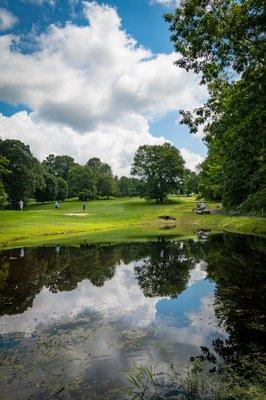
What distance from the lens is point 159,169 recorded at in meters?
93.4

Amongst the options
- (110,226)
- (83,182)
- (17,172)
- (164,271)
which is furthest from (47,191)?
(164,271)

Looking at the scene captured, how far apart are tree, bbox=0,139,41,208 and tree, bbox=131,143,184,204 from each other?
28616 millimetres

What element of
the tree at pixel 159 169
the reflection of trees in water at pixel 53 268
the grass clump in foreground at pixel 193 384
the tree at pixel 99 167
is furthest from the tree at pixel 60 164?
the grass clump in foreground at pixel 193 384

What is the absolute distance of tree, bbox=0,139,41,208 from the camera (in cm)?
7712

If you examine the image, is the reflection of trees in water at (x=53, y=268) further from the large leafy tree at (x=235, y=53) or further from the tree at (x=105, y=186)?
the tree at (x=105, y=186)

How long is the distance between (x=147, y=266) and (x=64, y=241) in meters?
15.9

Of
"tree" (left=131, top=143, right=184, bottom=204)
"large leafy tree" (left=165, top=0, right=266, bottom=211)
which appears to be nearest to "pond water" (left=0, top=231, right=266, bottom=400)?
"large leafy tree" (left=165, top=0, right=266, bottom=211)

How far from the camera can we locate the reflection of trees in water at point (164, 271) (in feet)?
52.4

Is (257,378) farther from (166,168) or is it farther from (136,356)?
(166,168)

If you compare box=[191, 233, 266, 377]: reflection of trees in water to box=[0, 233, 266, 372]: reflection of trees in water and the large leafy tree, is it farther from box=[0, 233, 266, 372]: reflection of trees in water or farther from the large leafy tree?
the large leafy tree

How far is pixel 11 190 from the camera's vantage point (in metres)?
77.2

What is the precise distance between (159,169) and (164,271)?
245 ft

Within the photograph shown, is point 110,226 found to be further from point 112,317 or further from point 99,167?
point 99,167

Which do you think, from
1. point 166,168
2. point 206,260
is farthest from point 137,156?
point 206,260
